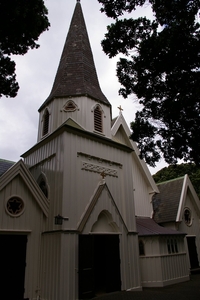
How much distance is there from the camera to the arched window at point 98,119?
14500mm

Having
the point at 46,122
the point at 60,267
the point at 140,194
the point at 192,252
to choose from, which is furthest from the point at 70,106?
the point at 192,252

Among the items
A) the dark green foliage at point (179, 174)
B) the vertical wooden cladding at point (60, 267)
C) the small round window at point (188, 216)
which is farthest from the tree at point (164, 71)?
the dark green foliage at point (179, 174)

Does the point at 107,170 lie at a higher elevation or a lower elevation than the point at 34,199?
higher

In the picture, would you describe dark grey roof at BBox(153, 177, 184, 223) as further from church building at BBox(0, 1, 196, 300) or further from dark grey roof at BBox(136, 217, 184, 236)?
church building at BBox(0, 1, 196, 300)

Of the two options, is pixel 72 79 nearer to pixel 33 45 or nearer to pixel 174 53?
pixel 33 45

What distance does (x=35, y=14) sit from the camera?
852cm

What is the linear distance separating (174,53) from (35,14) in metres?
4.99

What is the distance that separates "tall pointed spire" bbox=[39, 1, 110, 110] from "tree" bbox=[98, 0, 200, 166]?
471cm

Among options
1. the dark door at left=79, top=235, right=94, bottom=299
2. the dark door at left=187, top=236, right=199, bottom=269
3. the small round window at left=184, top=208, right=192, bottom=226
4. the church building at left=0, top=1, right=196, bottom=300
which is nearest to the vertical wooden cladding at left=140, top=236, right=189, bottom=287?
the church building at left=0, top=1, right=196, bottom=300

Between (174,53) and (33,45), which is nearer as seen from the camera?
(174,53)

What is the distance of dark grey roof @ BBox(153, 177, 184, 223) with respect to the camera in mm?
18375

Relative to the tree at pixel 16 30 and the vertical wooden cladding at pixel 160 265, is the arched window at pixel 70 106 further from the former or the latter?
the vertical wooden cladding at pixel 160 265

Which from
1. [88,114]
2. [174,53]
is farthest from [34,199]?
[174,53]

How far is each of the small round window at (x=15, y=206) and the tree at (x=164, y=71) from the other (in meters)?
5.92
